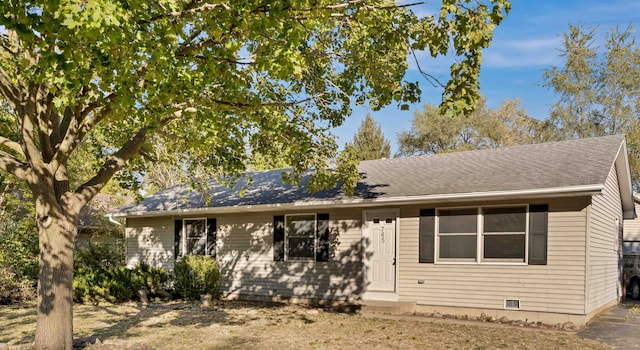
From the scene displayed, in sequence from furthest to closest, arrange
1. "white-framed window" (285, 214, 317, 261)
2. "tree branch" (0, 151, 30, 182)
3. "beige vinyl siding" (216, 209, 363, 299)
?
1. "white-framed window" (285, 214, 317, 261)
2. "beige vinyl siding" (216, 209, 363, 299)
3. "tree branch" (0, 151, 30, 182)

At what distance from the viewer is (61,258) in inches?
274

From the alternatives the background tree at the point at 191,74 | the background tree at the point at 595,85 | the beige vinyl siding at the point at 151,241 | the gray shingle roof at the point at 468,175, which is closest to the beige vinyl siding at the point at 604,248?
the gray shingle roof at the point at 468,175

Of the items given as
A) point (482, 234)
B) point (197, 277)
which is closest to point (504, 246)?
point (482, 234)

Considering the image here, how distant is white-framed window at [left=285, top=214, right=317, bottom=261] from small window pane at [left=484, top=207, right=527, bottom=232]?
14.7ft

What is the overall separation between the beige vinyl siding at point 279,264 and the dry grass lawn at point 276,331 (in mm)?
1070

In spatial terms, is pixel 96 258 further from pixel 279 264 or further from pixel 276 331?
pixel 276 331

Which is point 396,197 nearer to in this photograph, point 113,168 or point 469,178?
point 469,178

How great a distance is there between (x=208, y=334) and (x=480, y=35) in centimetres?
678

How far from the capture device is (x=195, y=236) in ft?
51.2

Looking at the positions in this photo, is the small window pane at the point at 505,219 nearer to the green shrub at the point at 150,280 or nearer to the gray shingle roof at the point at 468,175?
the gray shingle roof at the point at 468,175

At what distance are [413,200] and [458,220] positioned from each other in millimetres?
1079

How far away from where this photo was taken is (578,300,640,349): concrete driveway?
27.8ft

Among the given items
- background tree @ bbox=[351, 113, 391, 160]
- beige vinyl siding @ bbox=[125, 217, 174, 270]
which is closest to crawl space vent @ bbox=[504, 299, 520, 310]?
beige vinyl siding @ bbox=[125, 217, 174, 270]

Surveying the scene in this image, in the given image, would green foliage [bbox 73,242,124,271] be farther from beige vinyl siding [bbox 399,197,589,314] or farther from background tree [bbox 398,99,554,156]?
background tree [bbox 398,99,554,156]
